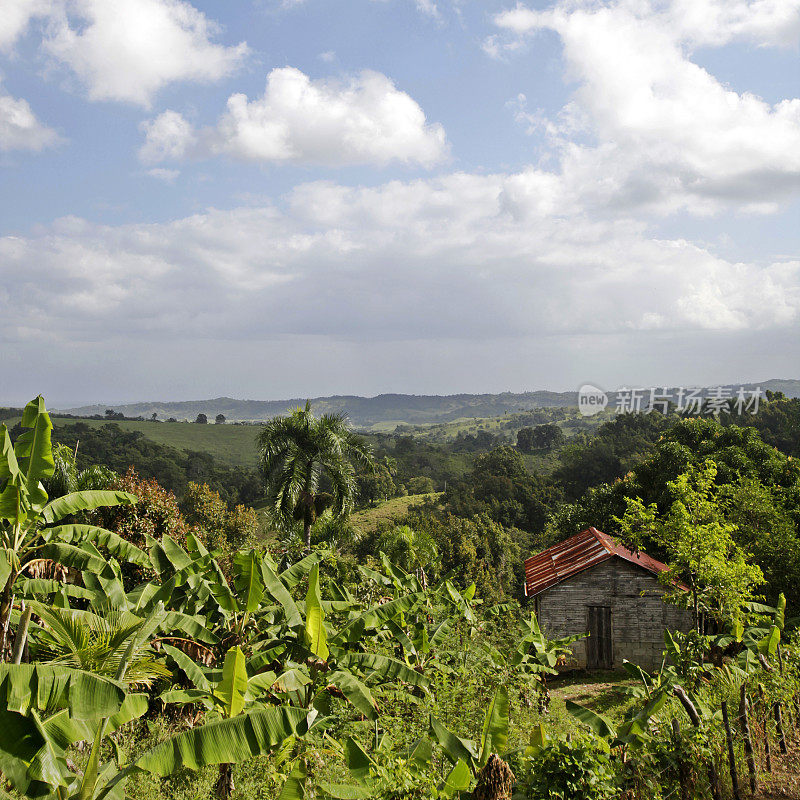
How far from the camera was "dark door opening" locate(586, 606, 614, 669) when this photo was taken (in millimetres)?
17062

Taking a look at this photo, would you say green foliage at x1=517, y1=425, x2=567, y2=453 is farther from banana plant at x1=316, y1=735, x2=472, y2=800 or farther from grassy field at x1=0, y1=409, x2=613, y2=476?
banana plant at x1=316, y1=735, x2=472, y2=800

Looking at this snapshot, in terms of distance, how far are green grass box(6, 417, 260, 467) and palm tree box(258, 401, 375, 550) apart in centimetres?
9275

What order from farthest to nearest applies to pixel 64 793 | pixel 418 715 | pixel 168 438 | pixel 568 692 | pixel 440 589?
pixel 168 438 → pixel 568 692 → pixel 440 589 → pixel 418 715 → pixel 64 793

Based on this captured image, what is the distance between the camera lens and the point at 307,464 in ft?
72.4

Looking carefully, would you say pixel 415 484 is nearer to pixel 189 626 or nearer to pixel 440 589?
pixel 440 589

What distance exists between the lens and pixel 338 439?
22.3 metres

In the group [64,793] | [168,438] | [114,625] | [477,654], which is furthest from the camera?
[168,438]

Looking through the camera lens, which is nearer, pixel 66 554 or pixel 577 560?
pixel 66 554

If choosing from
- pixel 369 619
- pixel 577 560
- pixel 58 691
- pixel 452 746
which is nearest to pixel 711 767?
pixel 452 746

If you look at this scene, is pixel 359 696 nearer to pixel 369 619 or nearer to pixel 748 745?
pixel 369 619

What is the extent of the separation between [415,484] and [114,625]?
220 ft

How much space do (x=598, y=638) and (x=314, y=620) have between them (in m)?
12.9

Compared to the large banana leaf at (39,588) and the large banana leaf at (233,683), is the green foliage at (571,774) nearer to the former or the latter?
the large banana leaf at (233,683)

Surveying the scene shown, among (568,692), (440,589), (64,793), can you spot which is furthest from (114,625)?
(568,692)
